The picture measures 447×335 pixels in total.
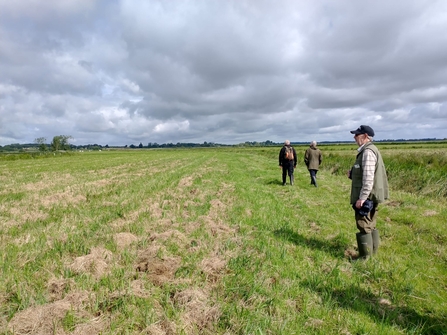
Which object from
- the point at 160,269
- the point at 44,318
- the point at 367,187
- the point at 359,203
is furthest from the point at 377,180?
the point at 44,318

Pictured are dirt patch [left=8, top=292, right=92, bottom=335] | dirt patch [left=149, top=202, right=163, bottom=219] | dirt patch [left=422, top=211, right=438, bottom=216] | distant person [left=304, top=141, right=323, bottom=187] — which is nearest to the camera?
dirt patch [left=8, top=292, right=92, bottom=335]

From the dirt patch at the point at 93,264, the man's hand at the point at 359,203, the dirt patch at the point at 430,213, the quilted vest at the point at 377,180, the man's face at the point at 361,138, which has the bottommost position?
the dirt patch at the point at 430,213

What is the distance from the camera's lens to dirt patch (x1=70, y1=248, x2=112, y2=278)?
427 centimetres

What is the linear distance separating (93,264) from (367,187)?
5.31m

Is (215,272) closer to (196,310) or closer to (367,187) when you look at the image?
(196,310)

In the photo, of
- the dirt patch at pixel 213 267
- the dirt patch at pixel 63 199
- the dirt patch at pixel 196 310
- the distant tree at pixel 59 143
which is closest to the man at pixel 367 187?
the dirt patch at pixel 213 267

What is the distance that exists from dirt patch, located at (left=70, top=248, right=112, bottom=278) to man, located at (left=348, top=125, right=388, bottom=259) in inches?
195

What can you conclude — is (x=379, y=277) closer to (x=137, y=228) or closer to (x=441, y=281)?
(x=441, y=281)

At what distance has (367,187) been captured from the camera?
490cm

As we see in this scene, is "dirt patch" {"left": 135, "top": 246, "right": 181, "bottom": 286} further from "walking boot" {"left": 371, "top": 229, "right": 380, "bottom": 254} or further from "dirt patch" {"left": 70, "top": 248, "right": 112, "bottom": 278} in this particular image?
"walking boot" {"left": 371, "top": 229, "right": 380, "bottom": 254}

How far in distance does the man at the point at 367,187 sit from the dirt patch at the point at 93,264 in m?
4.94

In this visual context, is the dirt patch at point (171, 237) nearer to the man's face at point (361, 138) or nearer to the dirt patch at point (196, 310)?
the dirt patch at point (196, 310)

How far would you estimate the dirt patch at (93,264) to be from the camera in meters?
4.27

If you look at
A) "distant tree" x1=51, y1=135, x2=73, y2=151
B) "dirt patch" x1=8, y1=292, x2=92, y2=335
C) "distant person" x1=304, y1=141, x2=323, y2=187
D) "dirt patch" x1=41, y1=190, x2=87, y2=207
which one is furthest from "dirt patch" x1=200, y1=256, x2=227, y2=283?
"distant tree" x1=51, y1=135, x2=73, y2=151
